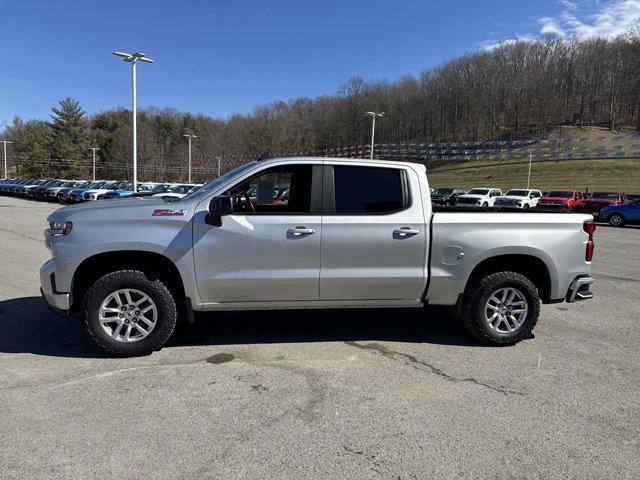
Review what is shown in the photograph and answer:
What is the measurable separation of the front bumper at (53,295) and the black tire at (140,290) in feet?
0.55

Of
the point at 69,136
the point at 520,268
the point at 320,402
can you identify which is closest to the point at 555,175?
the point at 520,268

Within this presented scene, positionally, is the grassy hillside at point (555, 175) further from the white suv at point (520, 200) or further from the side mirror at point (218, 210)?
the side mirror at point (218, 210)

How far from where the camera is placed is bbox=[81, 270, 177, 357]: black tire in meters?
4.44

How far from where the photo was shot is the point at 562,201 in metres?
28.0

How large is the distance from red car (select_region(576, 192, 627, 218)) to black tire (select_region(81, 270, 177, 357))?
26878 mm

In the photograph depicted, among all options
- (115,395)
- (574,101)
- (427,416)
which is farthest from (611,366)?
(574,101)

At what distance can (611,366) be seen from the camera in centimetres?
462

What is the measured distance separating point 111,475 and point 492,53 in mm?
119266

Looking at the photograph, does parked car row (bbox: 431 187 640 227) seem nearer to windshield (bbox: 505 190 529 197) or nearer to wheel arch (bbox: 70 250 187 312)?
windshield (bbox: 505 190 529 197)

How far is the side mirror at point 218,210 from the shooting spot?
14.2 feet

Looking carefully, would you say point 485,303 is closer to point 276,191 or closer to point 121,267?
point 276,191

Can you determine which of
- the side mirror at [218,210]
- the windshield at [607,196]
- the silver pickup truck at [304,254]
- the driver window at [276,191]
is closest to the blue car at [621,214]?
the windshield at [607,196]

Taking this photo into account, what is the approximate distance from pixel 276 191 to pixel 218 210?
936mm

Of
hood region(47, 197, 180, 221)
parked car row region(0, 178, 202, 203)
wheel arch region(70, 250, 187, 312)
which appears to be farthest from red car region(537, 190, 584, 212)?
hood region(47, 197, 180, 221)
